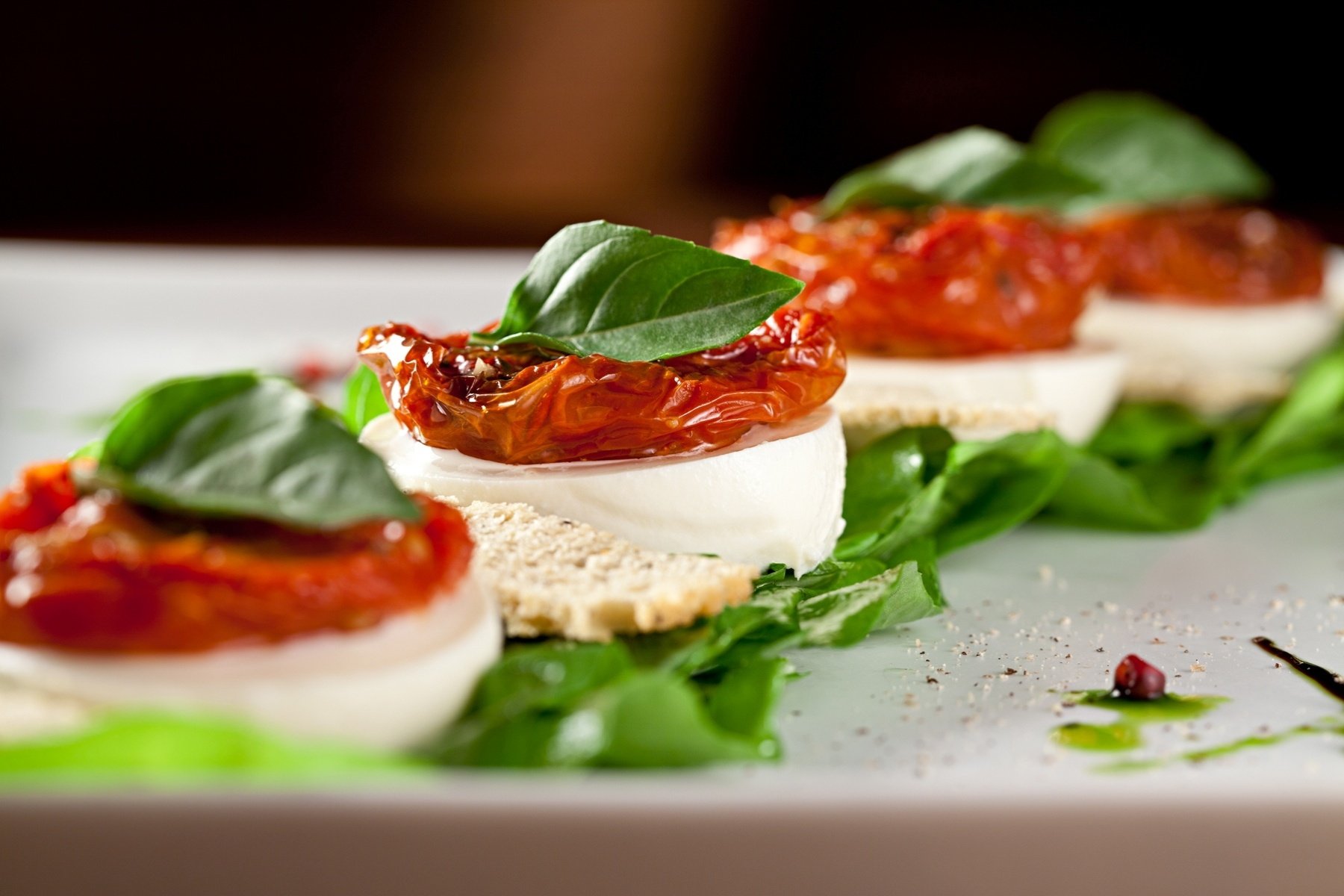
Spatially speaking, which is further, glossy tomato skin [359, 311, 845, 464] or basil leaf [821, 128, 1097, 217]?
basil leaf [821, 128, 1097, 217]

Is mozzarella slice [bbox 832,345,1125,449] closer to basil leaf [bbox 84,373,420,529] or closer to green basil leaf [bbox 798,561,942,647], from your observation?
green basil leaf [bbox 798,561,942,647]

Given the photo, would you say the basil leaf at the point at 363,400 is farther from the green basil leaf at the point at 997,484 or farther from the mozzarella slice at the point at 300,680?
the green basil leaf at the point at 997,484

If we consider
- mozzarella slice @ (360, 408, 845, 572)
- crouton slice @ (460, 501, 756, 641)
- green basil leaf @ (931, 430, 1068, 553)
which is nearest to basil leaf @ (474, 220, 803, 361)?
mozzarella slice @ (360, 408, 845, 572)

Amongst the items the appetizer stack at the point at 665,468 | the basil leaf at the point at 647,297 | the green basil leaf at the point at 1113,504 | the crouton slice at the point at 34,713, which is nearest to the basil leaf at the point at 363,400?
the appetizer stack at the point at 665,468

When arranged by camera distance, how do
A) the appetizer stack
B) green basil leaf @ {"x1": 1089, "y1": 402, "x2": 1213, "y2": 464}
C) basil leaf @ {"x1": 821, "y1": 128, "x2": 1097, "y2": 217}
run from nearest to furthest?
the appetizer stack → basil leaf @ {"x1": 821, "y1": 128, "x2": 1097, "y2": 217} → green basil leaf @ {"x1": 1089, "y1": 402, "x2": 1213, "y2": 464}

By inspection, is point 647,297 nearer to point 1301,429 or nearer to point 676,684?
point 676,684

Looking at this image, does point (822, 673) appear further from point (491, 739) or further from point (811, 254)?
point (811, 254)
